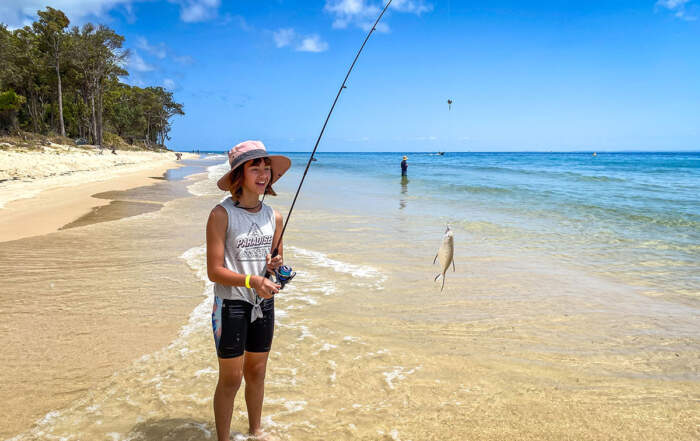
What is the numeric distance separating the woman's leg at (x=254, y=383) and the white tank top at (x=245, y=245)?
0.33 m

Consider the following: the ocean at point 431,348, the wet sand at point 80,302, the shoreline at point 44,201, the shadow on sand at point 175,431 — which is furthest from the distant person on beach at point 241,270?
the shoreline at point 44,201

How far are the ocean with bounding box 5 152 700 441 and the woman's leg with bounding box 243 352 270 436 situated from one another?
7.4 inches

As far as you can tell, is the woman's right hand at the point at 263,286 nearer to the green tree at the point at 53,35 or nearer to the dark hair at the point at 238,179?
the dark hair at the point at 238,179

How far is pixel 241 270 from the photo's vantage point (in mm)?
2527

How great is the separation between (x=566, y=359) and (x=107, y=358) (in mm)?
4427

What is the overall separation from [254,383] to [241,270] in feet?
2.63

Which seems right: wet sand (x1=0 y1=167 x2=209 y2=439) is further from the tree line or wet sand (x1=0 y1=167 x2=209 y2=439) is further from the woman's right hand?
the tree line

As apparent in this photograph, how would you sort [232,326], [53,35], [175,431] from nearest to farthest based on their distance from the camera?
[232,326], [175,431], [53,35]

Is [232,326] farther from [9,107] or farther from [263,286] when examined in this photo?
[9,107]

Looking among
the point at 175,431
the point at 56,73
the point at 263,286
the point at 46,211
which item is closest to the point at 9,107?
the point at 56,73

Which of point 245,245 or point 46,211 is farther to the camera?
point 46,211

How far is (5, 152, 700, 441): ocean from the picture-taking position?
3.07 m

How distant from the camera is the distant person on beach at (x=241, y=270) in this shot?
2.39 meters

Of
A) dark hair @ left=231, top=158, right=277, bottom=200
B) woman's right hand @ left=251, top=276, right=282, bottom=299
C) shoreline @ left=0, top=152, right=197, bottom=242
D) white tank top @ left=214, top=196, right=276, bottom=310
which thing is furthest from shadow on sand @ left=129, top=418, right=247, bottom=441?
shoreline @ left=0, top=152, right=197, bottom=242
